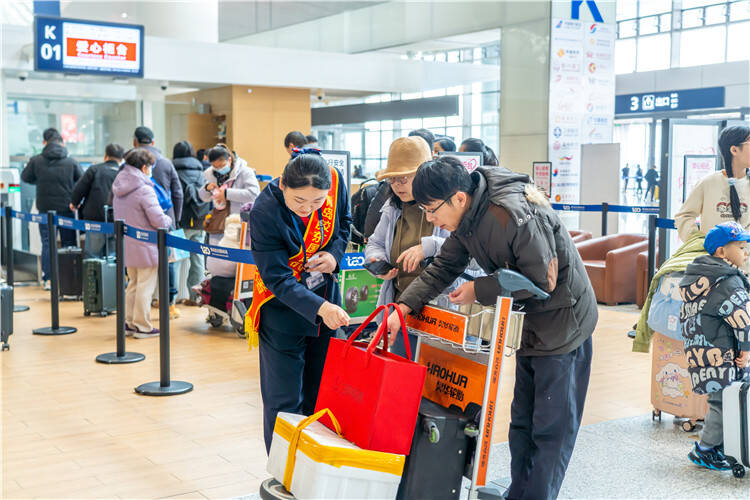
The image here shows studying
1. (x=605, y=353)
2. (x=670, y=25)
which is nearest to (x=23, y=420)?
(x=605, y=353)

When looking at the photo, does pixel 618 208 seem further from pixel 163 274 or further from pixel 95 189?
pixel 163 274

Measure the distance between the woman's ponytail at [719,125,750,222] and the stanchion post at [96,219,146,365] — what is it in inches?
154

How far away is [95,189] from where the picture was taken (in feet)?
26.2

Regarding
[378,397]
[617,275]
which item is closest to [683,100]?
[617,275]

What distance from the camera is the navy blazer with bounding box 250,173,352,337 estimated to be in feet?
8.83

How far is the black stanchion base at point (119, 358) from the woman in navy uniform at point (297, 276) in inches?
123

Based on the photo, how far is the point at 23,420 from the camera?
14.7 ft

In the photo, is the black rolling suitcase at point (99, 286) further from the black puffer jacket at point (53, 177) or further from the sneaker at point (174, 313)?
the black puffer jacket at point (53, 177)

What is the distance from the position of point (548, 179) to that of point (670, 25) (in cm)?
1185

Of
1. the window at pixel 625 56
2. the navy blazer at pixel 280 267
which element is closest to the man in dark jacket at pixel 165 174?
the navy blazer at pixel 280 267

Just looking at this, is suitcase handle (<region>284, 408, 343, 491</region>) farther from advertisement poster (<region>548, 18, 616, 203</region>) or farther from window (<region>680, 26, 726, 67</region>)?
window (<region>680, 26, 726, 67</region>)

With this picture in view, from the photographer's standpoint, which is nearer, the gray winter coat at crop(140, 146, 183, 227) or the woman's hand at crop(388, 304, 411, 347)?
the woman's hand at crop(388, 304, 411, 347)

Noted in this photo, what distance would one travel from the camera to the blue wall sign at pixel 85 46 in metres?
10.2

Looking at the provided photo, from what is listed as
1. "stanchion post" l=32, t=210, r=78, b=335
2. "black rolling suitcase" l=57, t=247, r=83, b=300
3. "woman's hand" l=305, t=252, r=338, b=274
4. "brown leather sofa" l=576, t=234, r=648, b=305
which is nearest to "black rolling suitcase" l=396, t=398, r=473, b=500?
"woman's hand" l=305, t=252, r=338, b=274
